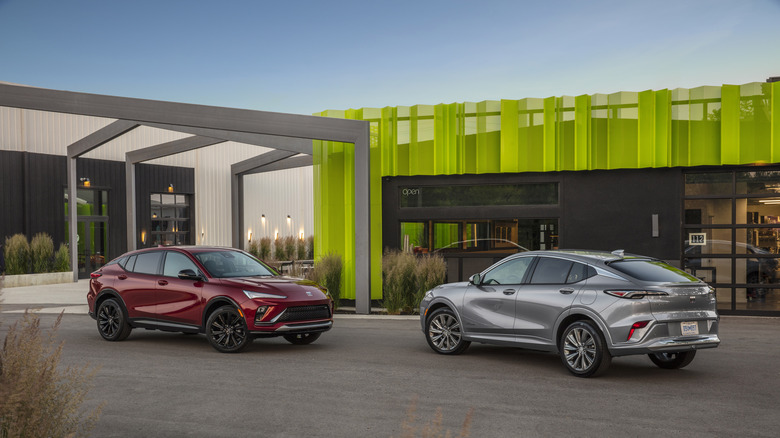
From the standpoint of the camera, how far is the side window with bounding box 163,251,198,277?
1185cm

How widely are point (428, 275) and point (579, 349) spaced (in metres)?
7.49

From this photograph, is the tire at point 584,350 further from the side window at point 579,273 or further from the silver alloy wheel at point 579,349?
the side window at point 579,273

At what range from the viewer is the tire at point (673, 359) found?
939 centimetres

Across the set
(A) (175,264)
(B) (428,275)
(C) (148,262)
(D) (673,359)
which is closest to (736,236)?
(B) (428,275)

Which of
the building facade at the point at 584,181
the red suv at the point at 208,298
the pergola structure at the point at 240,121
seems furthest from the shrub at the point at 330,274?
the red suv at the point at 208,298

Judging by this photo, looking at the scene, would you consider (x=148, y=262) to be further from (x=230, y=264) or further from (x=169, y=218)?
(x=169, y=218)

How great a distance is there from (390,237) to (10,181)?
17360 mm

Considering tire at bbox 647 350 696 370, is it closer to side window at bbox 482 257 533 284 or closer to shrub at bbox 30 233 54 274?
side window at bbox 482 257 533 284

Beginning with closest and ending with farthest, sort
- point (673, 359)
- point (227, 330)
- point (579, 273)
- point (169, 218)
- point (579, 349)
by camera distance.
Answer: point (579, 349) → point (579, 273) → point (673, 359) → point (227, 330) → point (169, 218)

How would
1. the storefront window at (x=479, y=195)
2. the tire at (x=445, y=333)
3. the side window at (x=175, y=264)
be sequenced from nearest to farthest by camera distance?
the tire at (x=445, y=333), the side window at (x=175, y=264), the storefront window at (x=479, y=195)

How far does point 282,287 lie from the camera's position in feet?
36.4

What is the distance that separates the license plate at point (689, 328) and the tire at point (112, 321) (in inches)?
345

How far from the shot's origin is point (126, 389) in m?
8.31

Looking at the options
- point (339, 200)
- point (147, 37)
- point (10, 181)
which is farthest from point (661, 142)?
point (10, 181)
